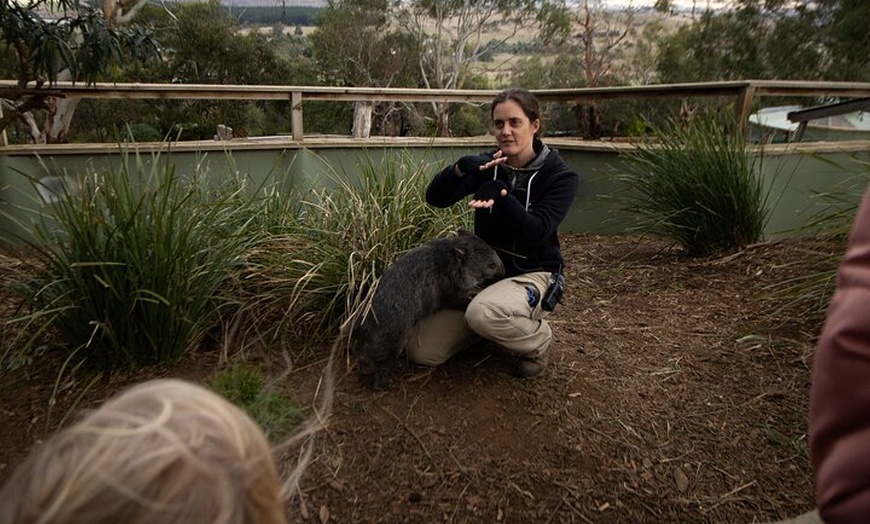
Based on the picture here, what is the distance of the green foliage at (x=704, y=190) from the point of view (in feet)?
12.6

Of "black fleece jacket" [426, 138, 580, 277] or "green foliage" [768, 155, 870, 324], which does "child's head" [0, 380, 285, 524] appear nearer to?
"black fleece jacket" [426, 138, 580, 277]

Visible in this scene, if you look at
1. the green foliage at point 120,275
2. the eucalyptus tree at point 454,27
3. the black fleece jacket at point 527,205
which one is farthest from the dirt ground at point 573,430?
the eucalyptus tree at point 454,27

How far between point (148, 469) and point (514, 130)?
6.77 feet

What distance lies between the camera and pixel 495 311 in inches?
89.0

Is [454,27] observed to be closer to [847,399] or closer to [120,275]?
[120,275]

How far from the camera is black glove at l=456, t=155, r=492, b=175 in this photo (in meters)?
2.52

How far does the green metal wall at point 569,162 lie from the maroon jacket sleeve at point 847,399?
3477mm

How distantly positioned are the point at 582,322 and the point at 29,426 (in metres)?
2.50

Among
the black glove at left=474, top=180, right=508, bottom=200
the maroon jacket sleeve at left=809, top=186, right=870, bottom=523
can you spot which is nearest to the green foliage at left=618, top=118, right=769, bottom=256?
the black glove at left=474, top=180, right=508, bottom=200

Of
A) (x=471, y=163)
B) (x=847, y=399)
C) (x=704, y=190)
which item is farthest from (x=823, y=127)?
(x=847, y=399)

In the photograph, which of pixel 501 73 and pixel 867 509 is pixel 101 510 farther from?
pixel 501 73

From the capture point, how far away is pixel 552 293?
2434 millimetres

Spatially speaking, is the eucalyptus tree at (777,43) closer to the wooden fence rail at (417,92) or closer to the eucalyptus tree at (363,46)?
the eucalyptus tree at (363,46)

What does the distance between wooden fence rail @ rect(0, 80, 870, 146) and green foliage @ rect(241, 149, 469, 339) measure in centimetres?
190
